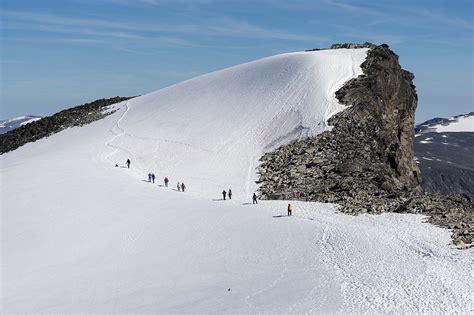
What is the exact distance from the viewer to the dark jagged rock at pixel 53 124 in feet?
263

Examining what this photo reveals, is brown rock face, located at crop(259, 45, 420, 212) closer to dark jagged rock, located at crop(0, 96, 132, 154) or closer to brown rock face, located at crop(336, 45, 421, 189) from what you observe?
brown rock face, located at crop(336, 45, 421, 189)

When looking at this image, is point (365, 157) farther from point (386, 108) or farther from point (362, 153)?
point (386, 108)

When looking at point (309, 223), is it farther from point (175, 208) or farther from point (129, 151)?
point (129, 151)

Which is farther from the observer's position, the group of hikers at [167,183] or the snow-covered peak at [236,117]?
the snow-covered peak at [236,117]

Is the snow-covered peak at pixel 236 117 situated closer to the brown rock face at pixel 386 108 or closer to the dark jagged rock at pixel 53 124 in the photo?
the brown rock face at pixel 386 108

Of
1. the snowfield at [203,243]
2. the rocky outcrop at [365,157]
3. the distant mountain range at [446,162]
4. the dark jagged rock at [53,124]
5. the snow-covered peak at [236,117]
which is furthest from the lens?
the distant mountain range at [446,162]

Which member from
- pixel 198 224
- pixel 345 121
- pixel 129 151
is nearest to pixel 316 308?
pixel 198 224

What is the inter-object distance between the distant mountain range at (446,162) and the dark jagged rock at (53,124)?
74759mm

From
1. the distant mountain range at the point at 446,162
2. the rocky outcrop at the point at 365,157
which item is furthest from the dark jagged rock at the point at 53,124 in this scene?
the distant mountain range at the point at 446,162

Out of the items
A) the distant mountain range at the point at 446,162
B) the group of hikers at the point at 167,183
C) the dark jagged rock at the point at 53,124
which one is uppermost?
the dark jagged rock at the point at 53,124

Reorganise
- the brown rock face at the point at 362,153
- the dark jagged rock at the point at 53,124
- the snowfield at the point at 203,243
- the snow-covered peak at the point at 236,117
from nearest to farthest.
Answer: the snowfield at the point at 203,243 → the brown rock face at the point at 362,153 → the snow-covered peak at the point at 236,117 → the dark jagged rock at the point at 53,124

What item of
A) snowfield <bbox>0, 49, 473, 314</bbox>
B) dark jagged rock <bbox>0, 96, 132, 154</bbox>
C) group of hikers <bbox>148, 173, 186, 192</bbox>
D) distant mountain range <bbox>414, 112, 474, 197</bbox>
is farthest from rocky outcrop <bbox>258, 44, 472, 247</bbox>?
distant mountain range <bbox>414, 112, 474, 197</bbox>

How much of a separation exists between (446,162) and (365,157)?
347 feet

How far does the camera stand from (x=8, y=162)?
209 feet
